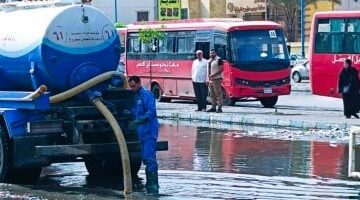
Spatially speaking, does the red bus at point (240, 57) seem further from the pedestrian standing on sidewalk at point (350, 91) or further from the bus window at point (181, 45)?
the pedestrian standing on sidewalk at point (350, 91)

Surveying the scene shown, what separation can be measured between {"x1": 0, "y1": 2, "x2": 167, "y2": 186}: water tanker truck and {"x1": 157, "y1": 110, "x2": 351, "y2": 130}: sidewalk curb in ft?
27.9

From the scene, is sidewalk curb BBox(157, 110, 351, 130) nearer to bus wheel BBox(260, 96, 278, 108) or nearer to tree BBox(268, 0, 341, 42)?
bus wheel BBox(260, 96, 278, 108)

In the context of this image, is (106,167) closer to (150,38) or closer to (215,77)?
(215,77)

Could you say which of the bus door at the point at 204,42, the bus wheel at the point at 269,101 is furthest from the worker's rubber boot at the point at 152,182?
the bus door at the point at 204,42

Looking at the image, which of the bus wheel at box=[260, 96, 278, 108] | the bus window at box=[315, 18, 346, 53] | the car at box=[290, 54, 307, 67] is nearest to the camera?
the bus window at box=[315, 18, 346, 53]

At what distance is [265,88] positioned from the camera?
97.5 feet

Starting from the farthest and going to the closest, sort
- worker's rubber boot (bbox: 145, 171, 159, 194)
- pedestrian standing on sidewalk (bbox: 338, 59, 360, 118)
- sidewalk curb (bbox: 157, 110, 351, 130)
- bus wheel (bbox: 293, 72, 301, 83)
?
bus wheel (bbox: 293, 72, 301, 83) → pedestrian standing on sidewalk (bbox: 338, 59, 360, 118) → sidewalk curb (bbox: 157, 110, 351, 130) → worker's rubber boot (bbox: 145, 171, 159, 194)

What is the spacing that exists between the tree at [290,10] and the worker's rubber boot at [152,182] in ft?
184

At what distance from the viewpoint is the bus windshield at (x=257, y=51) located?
29969mm

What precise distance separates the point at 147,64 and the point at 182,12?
40.2 metres

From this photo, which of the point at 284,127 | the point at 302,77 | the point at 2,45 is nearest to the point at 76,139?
the point at 2,45

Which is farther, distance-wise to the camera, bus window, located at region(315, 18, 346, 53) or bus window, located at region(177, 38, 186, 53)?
bus window, located at region(177, 38, 186, 53)

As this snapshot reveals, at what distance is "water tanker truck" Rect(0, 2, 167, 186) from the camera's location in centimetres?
1306

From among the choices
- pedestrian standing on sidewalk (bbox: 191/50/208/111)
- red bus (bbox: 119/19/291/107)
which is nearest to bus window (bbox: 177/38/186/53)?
red bus (bbox: 119/19/291/107)
